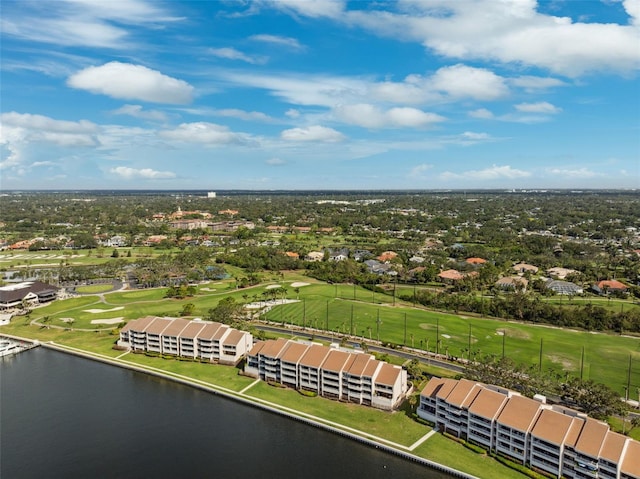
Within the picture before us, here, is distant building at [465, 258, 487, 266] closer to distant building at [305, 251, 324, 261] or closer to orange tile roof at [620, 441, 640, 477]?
distant building at [305, 251, 324, 261]

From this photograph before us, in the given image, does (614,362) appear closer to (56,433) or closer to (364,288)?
(364,288)

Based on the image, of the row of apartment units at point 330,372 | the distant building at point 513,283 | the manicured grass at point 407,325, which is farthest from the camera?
the distant building at point 513,283

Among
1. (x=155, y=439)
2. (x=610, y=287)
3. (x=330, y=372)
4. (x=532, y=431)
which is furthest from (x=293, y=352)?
(x=610, y=287)

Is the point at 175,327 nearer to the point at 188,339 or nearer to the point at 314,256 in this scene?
the point at 188,339

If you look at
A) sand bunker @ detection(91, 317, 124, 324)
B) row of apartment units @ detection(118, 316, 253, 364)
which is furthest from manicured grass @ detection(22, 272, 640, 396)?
row of apartment units @ detection(118, 316, 253, 364)

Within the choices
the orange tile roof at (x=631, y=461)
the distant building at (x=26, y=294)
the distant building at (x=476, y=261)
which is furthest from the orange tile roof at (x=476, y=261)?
the distant building at (x=26, y=294)

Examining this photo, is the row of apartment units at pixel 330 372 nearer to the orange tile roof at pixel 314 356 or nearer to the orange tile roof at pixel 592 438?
the orange tile roof at pixel 314 356

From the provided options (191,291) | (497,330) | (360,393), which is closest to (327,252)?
(191,291)
